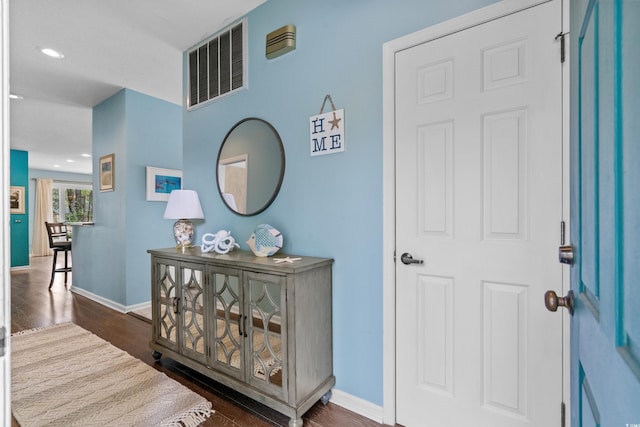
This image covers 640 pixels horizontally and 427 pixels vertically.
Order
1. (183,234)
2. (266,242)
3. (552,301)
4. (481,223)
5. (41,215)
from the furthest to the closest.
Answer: (41,215) < (183,234) < (266,242) < (481,223) < (552,301)

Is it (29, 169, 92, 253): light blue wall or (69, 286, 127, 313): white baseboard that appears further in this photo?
(29, 169, 92, 253): light blue wall

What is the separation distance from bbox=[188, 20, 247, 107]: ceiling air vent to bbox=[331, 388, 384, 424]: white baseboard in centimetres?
222

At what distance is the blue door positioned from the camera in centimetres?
44

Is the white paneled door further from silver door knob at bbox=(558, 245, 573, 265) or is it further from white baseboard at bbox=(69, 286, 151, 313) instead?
white baseboard at bbox=(69, 286, 151, 313)

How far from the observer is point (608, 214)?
1.77ft

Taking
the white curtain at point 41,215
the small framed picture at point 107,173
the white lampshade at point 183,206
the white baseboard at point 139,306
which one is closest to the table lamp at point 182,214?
the white lampshade at point 183,206

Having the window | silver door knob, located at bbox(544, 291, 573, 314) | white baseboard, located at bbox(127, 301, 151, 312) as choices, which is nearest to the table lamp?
white baseboard, located at bbox(127, 301, 151, 312)

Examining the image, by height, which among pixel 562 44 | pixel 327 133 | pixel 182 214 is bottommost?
pixel 182 214

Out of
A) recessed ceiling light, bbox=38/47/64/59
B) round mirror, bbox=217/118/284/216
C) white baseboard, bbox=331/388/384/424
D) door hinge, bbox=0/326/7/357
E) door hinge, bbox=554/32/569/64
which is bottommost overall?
white baseboard, bbox=331/388/384/424

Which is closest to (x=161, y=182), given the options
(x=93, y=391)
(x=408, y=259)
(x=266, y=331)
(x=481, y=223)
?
(x=93, y=391)

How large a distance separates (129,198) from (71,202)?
27.3 feet

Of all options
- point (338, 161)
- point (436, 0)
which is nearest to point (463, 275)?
point (338, 161)

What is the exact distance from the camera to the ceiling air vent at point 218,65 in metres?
2.36

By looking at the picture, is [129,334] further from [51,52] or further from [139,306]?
[51,52]
